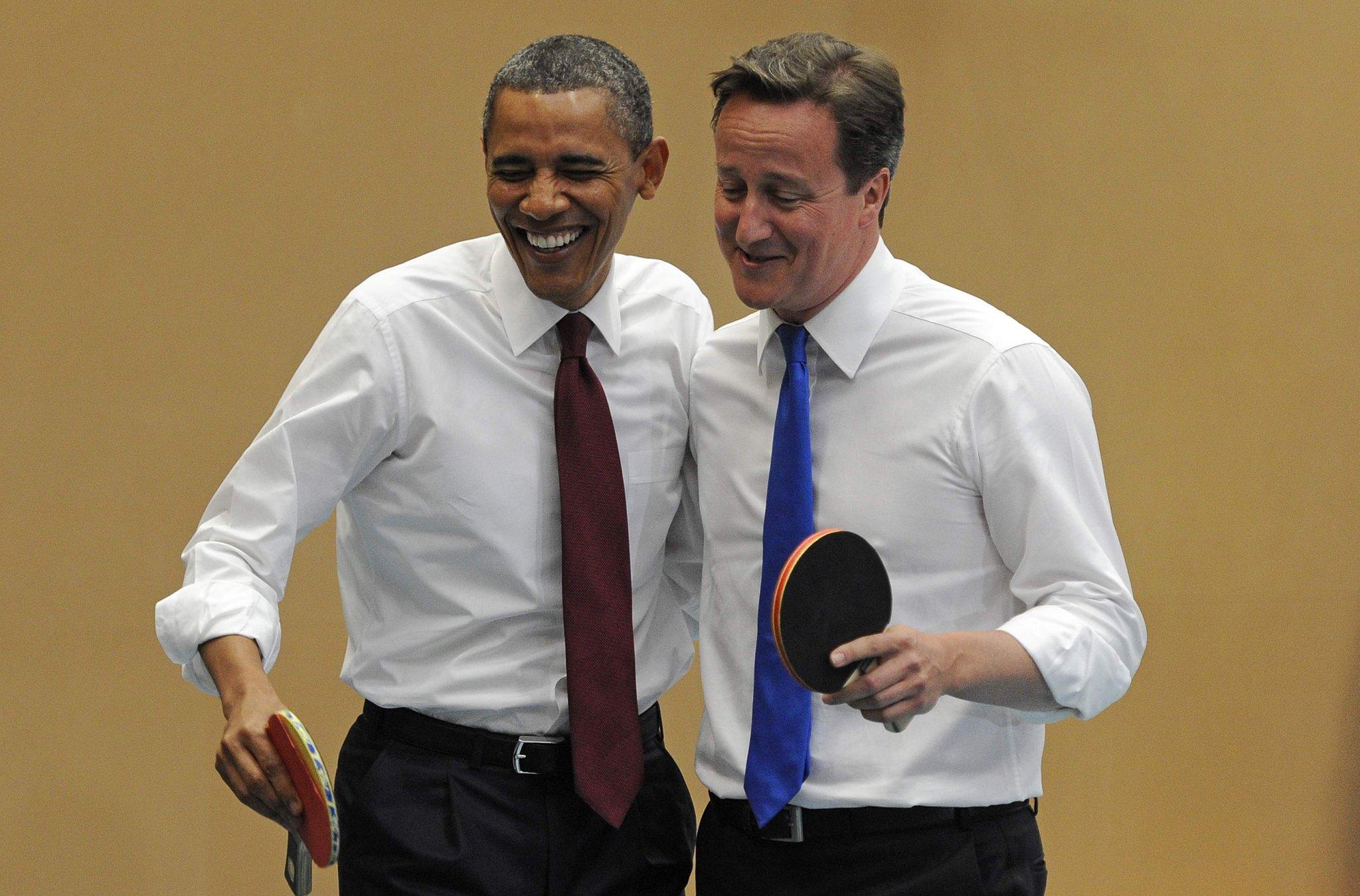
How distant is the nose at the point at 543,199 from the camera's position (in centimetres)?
190

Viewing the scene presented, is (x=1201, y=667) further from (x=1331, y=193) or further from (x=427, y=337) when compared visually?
(x=427, y=337)

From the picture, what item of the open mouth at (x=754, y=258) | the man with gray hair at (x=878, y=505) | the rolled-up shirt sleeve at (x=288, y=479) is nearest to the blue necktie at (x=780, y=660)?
the man with gray hair at (x=878, y=505)

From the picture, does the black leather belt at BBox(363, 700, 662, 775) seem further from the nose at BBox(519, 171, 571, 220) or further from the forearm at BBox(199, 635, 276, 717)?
the nose at BBox(519, 171, 571, 220)

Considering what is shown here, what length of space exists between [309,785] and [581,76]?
100 centimetres

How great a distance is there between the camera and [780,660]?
180 centimetres

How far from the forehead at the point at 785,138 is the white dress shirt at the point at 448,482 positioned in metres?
0.36

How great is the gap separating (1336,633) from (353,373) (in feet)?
9.59

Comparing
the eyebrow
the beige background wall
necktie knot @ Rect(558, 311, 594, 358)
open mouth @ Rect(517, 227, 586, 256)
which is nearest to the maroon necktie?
necktie knot @ Rect(558, 311, 594, 358)

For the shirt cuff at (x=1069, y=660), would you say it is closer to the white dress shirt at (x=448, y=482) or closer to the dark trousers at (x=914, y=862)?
the dark trousers at (x=914, y=862)

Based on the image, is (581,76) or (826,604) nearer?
(826,604)

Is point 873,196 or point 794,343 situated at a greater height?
point 873,196

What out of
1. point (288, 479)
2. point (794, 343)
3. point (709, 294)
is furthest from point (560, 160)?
point (709, 294)

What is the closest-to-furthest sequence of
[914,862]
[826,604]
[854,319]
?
[826,604] < [914,862] < [854,319]

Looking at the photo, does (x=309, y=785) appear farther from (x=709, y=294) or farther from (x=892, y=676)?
(x=709, y=294)
